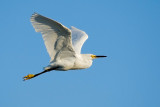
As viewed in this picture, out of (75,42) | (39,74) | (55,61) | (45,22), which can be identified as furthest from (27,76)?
(45,22)

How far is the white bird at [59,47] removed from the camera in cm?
1046

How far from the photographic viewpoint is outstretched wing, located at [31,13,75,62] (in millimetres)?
10328

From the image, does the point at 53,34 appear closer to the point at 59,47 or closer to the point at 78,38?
the point at 59,47

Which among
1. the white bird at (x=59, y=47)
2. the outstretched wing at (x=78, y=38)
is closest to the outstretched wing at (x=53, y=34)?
the white bird at (x=59, y=47)

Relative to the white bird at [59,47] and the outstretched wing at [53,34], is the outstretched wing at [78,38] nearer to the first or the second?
the white bird at [59,47]

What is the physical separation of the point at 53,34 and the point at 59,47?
0.85 metres

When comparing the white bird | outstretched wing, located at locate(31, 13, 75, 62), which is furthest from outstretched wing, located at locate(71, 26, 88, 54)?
outstretched wing, located at locate(31, 13, 75, 62)

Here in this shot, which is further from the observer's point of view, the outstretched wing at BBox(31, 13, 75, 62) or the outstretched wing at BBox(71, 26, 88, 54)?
the outstretched wing at BBox(71, 26, 88, 54)

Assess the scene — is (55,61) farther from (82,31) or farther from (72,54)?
(82,31)

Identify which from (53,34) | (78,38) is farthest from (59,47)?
(78,38)

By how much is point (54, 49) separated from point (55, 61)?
609mm

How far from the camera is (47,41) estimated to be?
11.4 metres

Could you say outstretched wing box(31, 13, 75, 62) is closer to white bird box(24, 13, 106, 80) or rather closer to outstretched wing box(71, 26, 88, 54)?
white bird box(24, 13, 106, 80)

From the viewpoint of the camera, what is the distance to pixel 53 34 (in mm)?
11062
